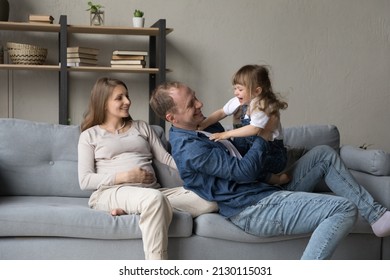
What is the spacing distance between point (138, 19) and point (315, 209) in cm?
292

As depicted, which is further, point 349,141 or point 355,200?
point 349,141

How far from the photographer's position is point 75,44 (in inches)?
223

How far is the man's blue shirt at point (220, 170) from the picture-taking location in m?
3.04

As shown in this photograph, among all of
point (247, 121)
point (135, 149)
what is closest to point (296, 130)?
point (247, 121)

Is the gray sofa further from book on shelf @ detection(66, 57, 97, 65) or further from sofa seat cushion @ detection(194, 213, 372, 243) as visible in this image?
book on shelf @ detection(66, 57, 97, 65)

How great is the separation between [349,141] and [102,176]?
3.27 m

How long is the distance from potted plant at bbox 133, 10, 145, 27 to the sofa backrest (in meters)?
1.92

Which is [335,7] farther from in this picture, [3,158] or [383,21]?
[3,158]

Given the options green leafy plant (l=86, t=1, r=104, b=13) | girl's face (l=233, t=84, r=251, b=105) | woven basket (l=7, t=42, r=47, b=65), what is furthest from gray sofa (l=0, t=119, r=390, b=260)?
green leafy plant (l=86, t=1, r=104, b=13)

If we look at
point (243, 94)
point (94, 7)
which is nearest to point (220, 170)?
point (243, 94)

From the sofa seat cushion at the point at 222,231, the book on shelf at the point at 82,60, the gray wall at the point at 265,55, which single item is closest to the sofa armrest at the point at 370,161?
the sofa seat cushion at the point at 222,231

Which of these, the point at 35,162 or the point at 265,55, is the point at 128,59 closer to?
the point at 265,55
